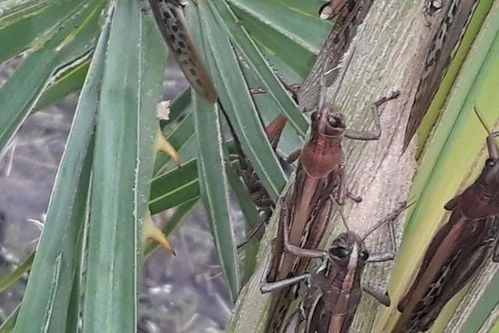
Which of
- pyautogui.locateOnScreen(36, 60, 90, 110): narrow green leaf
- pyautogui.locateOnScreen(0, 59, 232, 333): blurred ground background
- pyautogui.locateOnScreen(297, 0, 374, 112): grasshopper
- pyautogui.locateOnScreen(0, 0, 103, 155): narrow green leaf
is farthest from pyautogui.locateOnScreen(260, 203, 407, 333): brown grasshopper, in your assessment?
pyautogui.locateOnScreen(0, 59, 232, 333): blurred ground background

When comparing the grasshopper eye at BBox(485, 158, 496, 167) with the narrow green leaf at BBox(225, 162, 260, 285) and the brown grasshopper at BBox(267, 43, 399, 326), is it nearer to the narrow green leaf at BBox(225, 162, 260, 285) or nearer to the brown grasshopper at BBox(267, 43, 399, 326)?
the brown grasshopper at BBox(267, 43, 399, 326)

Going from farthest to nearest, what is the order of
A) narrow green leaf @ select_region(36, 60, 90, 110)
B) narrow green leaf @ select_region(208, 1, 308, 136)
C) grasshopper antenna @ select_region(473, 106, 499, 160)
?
narrow green leaf @ select_region(36, 60, 90, 110), narrow green leaf @ select_region(208, 1, 308, 136), grasshopper antenna @ select_region(473, 106, 499, 160)

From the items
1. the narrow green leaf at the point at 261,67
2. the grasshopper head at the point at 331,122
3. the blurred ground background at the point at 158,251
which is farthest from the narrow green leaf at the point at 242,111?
the blurred ground background at the point at 158,251

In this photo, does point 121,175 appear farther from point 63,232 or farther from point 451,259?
point 451,259

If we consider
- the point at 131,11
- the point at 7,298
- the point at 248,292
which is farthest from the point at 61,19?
the point at 7,298

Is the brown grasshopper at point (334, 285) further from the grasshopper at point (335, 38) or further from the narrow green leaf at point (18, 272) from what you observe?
the narrow green leaf at point (18, 272)

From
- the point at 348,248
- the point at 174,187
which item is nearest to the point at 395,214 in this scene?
the point at 348,248

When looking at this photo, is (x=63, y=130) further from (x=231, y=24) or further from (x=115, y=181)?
(x=115, y=181)
